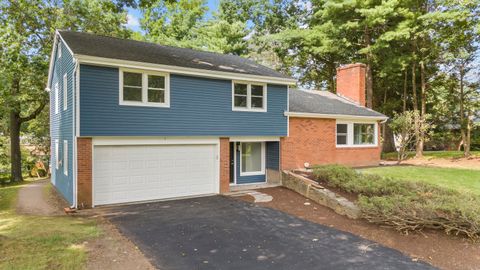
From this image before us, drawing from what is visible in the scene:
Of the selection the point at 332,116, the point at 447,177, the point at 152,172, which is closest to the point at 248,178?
the point at 152,172

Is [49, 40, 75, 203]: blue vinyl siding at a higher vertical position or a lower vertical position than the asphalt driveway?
higher

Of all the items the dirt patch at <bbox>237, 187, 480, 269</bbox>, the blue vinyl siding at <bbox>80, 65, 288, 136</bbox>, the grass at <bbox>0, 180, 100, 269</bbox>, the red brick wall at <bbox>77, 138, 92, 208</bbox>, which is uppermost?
the blue vinyl siding at <bbox>80, 65, 288, 136</bbox>

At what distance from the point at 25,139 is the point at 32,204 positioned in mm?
22359

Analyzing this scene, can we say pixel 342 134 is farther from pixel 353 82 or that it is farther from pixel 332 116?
pixel 353 82

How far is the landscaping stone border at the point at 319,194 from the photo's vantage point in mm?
9546

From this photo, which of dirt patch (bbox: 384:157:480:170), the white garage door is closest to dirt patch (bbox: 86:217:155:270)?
the white garage door

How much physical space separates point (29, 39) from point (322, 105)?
18.1 meters

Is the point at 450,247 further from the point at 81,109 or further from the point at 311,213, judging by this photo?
the point at 81,109

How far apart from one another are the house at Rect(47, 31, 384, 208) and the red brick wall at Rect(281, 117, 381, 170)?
53 millimetres

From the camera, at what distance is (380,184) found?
10234 millimetres

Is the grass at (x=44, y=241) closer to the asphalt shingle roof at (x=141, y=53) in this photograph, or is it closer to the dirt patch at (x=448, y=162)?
the asphalt shingle roof at (x=141, y=53)

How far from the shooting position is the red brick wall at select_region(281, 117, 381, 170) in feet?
49.9

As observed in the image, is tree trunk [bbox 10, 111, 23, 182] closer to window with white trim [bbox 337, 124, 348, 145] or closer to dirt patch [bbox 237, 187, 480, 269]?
dirt patch [bbox 237, 187, 480, 269]

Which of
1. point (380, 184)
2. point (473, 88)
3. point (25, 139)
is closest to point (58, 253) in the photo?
point (380, 184)
